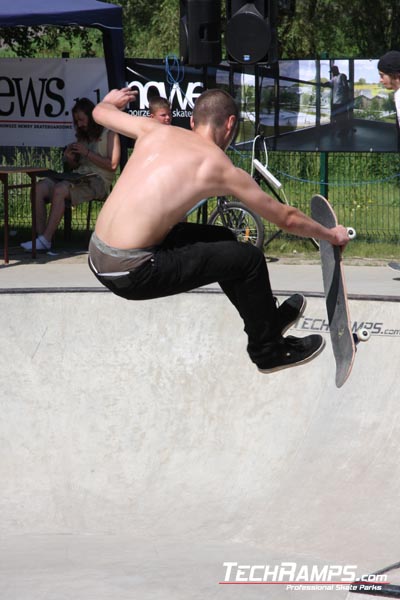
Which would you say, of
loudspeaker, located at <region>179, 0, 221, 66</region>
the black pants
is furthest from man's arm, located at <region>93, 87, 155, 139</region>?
loudspeaker, located at <region>179, 0, 221, 66</region>

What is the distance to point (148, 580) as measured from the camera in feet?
16.5

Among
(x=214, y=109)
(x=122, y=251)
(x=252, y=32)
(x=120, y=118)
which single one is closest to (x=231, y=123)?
(x=214, y=109)

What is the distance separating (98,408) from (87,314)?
961 millimetres

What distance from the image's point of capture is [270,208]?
4758 millimetres

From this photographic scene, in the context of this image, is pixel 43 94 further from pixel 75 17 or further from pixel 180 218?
pixel 180 218

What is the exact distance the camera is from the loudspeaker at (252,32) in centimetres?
1140

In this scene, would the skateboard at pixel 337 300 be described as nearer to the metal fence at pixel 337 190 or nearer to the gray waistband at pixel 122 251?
the gray waistband at pixel 122 251

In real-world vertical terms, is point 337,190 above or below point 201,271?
below

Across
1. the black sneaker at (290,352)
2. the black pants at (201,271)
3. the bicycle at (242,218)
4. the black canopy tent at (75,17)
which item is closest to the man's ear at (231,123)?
the black pants at (201,271)

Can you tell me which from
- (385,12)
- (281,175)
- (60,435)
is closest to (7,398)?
(60,435)

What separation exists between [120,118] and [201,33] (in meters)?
6.88

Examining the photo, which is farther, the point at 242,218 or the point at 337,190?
the point at 337,190

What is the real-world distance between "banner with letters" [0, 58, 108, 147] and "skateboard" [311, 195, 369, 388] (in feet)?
24.9

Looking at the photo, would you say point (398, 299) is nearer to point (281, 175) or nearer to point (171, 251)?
point (171, 251)
